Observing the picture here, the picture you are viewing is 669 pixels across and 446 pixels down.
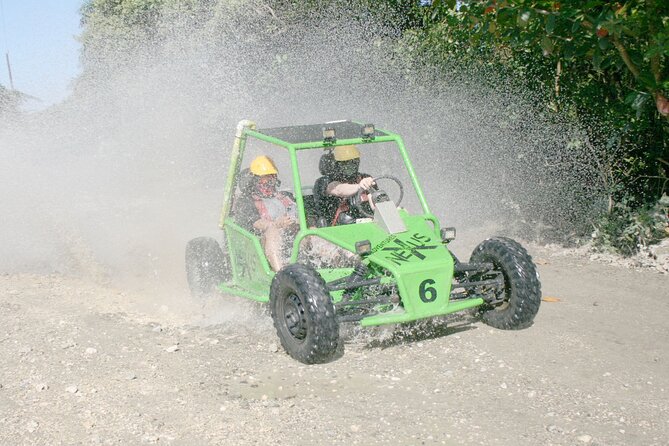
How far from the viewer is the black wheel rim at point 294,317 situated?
4934 millimetres

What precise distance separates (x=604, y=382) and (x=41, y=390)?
11.3ft

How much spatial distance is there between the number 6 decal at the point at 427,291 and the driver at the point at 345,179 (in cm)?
125

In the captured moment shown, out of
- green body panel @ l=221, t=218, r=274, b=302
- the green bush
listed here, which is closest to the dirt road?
green body panel @ l=221, t=218, r=274, b=302

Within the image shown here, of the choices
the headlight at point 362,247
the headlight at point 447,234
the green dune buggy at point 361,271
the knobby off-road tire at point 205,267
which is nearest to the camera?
the green dune buggy at point 361,271

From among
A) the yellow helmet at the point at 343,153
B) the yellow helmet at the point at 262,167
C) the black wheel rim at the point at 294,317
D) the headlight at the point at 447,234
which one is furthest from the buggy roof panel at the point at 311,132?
the black wheel rim at the point at 294,317

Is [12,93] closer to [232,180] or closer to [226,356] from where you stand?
[232,180]

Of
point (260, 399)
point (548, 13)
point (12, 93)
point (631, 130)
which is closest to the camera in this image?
point (260, 399)

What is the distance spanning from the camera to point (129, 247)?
9750mm

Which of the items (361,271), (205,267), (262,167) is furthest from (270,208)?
(361,271)

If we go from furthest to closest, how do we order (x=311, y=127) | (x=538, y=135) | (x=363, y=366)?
(x=538, y=135)
(x=311, y=127)
(x=363, y=366)

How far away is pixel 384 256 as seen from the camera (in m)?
5.12

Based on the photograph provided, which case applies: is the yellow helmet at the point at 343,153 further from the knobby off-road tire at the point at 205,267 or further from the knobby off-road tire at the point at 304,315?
the knobby off-road tire at the point at 205,267

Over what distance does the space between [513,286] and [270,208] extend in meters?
2.22

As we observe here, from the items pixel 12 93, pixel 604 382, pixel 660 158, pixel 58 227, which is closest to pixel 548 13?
pixel 604 382
